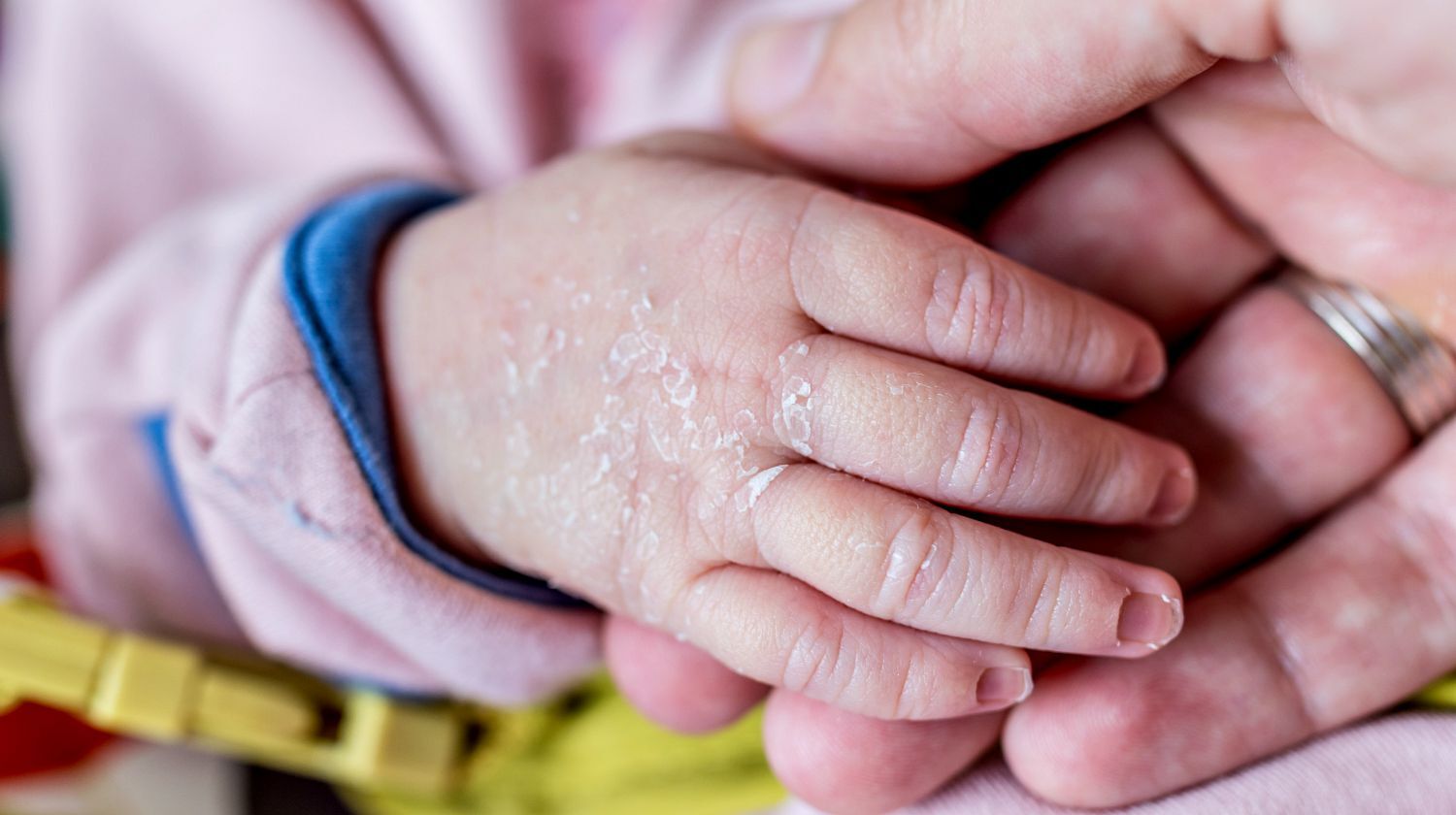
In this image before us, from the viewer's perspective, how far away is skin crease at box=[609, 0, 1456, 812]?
59cm

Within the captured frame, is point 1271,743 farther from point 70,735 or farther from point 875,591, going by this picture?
point 70,735

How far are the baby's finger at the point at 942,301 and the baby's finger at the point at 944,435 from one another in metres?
0.02

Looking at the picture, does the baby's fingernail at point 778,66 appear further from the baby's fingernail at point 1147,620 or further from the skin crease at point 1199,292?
the baby's fingernail at point 1147,620

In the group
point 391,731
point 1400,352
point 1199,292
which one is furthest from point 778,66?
point 391,731

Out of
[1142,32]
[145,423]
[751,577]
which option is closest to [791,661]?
[751,577]

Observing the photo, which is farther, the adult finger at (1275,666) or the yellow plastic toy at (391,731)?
the yellow plastic toy at (391,731)

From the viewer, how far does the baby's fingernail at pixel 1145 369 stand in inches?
23.8

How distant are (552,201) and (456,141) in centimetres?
35

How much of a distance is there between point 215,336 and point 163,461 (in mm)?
201

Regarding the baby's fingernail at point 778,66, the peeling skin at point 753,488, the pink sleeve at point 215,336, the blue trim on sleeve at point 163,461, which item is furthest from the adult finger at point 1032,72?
the blue trim on sleeve at point 163,461

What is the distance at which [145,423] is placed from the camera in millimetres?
864

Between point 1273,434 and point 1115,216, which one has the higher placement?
point 1115,216

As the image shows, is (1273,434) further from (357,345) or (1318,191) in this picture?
(357,345)

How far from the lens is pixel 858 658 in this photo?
0.55m
